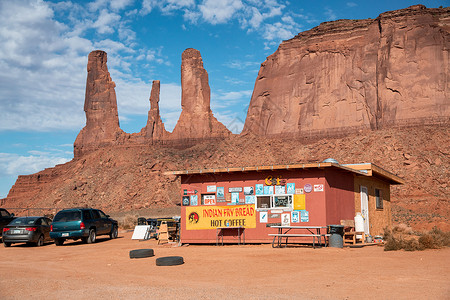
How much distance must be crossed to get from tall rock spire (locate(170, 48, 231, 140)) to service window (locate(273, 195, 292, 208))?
2615 inches

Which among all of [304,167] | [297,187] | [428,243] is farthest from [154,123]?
[428,243]

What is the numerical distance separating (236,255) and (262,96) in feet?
236

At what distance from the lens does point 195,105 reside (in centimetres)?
9000

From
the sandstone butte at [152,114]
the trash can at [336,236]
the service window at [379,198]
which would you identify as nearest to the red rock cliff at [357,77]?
the sandstone butte at [152,114]

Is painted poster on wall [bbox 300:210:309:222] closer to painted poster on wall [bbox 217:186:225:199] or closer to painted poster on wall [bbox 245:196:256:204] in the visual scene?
painted poster on wall [bbox 245:196:256:204]

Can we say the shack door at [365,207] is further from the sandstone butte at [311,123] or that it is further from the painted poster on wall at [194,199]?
the sandstone butte at [311,123]

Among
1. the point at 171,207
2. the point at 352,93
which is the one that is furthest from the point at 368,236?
the point at 352,93

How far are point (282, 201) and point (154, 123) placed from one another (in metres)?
73.8

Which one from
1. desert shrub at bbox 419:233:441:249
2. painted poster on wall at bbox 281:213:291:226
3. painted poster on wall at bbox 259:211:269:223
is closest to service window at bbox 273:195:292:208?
painted poster on wall at bbox 281:213:291:226

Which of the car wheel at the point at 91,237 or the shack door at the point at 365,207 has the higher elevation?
the shack door at the point at 365,207

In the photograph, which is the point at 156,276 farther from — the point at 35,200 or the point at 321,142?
the point at 35,200

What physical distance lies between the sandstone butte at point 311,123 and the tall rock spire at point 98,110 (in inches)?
10.6

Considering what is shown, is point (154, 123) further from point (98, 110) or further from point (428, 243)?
point (428, 243)

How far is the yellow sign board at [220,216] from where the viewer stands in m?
20.0
